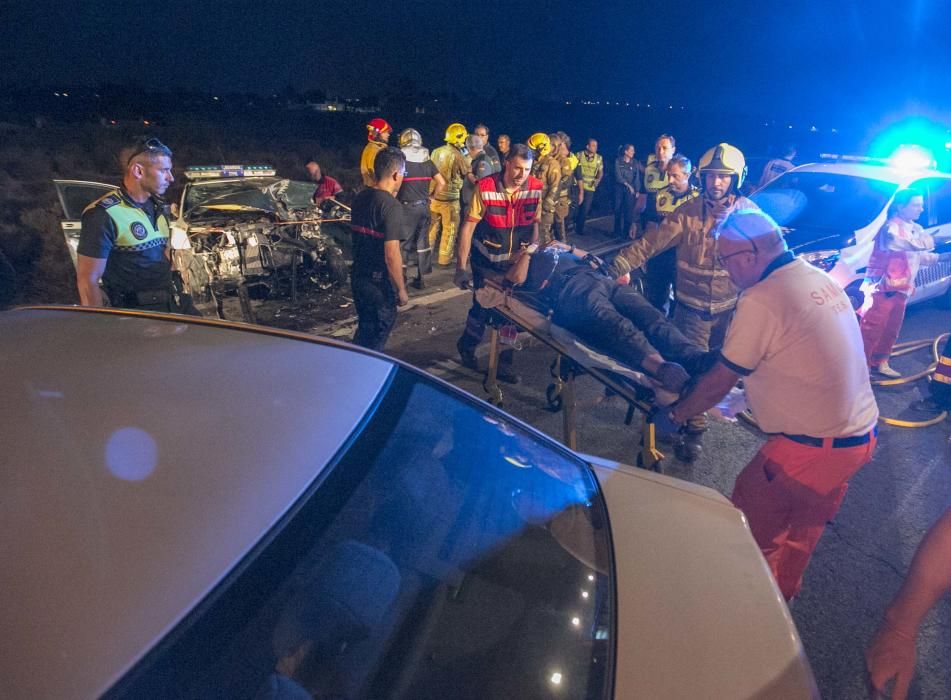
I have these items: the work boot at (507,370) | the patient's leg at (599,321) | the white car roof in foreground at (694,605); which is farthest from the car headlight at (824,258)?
the white car roof in foreground at (694,605)

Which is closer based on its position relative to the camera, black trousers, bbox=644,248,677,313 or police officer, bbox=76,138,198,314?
police officer, bbox=76,138,198,314

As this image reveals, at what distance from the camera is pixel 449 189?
769 cm

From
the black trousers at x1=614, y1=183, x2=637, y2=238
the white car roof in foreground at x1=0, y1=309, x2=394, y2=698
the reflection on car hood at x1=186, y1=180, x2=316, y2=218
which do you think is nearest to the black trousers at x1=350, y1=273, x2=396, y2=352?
the white car roof in foreground at x1=0, y1=309, x2=394, y2=698

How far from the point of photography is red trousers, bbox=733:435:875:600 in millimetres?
2139

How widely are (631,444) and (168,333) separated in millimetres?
3175

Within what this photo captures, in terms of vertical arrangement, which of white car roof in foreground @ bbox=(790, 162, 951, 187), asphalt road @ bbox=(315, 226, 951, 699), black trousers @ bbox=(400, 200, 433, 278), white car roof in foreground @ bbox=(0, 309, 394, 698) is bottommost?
asphalt road @ bbox=(315, 226, 951, 699)

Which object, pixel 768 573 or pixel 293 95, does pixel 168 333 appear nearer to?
pixel 768 573

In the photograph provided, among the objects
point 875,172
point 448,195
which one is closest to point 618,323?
point 875,172

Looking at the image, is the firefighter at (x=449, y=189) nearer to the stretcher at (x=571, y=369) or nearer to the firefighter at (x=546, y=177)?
the firefighter at (x=546, y=177)

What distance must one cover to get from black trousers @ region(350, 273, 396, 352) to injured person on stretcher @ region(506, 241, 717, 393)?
0.92 metres

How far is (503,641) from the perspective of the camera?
3.96 feet

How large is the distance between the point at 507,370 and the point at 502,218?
1.35m

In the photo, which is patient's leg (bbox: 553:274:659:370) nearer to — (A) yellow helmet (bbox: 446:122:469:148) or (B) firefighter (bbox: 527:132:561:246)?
(B) firefighter (bbox: 527:132:561:246)

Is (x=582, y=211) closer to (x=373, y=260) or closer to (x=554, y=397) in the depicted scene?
(x=554, y=397)
